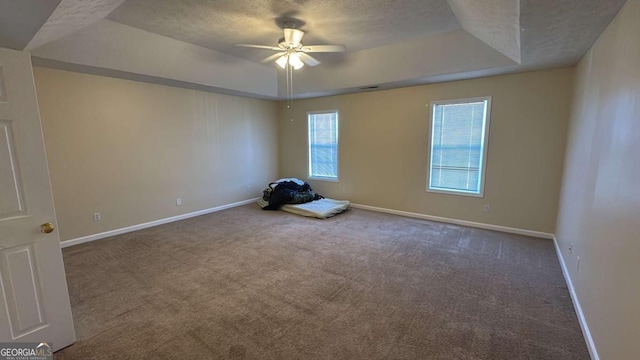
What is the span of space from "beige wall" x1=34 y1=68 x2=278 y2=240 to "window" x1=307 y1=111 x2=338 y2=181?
1.35 metres

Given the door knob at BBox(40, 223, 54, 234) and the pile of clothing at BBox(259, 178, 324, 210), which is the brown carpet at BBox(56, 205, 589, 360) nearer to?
the door knob at BBox(40, 223, 54, 234)

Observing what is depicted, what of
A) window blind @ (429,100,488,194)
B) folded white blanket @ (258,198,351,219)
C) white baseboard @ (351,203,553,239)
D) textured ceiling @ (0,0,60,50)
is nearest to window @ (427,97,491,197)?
window blind @ (429,100,488,194)

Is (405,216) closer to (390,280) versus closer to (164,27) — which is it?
(390,280)

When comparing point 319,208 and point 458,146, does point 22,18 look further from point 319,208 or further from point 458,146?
point 458,146

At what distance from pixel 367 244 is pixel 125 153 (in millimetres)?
3982

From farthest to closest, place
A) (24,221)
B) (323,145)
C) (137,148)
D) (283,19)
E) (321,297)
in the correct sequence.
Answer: (323,145) → (137,148) → (283,19) → (321,297) → (24,221)

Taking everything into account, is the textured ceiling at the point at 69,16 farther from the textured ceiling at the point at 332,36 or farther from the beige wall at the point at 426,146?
the beige wall at the point at 426,146

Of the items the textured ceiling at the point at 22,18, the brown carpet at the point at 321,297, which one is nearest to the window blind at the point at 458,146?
the brown carpet at the point at 321,297

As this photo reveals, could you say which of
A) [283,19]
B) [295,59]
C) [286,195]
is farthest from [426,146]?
[283,19]

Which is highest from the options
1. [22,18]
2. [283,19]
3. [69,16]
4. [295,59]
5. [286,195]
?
[283,19]

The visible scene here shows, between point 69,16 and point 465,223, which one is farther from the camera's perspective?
point 465,223

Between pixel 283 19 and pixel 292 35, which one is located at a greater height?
pixel 283 19

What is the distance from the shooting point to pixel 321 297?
2.53 metres

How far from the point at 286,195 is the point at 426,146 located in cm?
286
